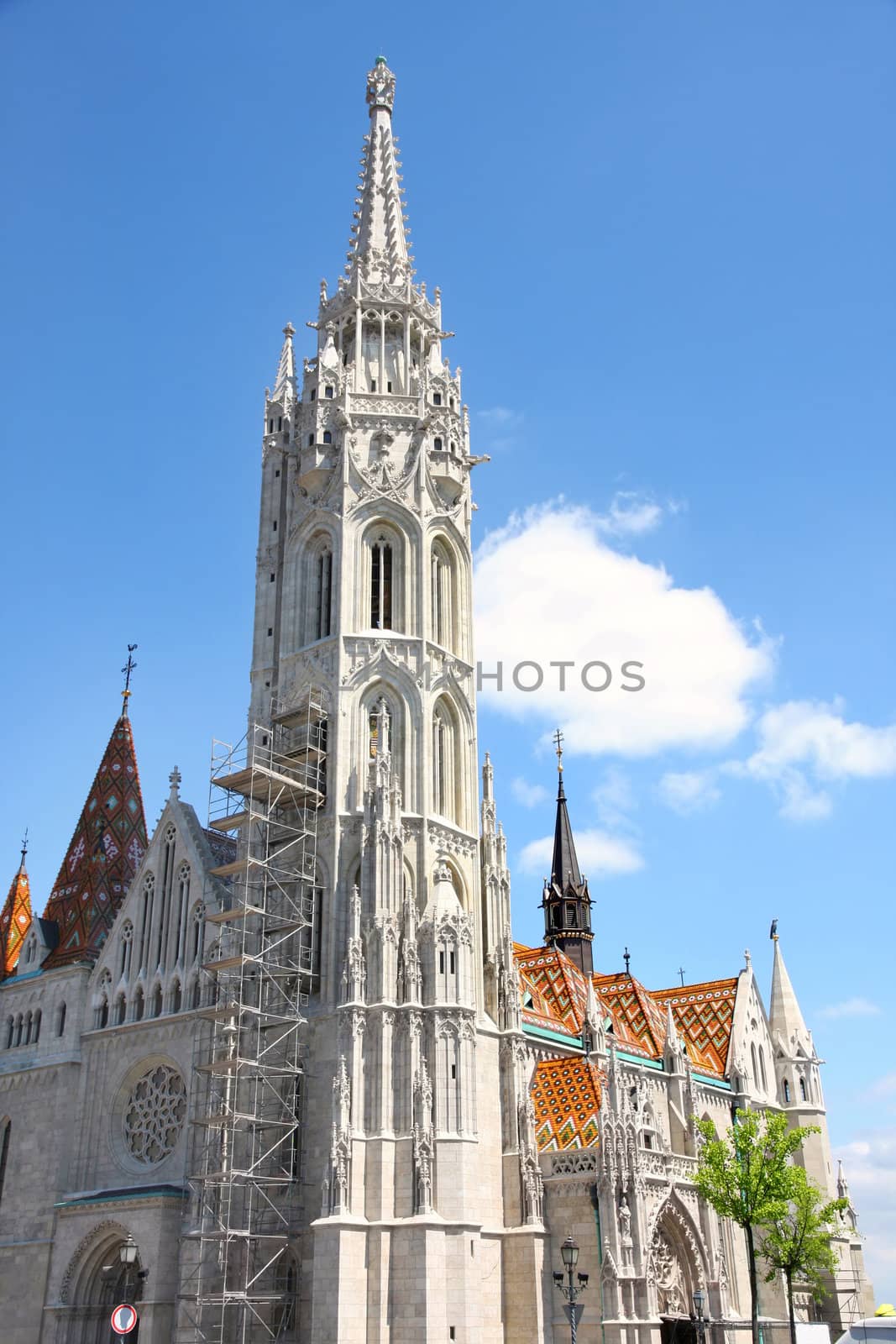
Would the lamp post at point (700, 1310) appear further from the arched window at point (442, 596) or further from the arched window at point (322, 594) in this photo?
the arched window at point (322, 594)

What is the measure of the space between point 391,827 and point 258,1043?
6.69 meters

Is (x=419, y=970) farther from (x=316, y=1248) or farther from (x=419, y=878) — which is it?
(x=316, y=1248)

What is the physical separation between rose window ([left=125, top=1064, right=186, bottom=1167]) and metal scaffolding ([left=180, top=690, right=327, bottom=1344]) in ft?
5.32

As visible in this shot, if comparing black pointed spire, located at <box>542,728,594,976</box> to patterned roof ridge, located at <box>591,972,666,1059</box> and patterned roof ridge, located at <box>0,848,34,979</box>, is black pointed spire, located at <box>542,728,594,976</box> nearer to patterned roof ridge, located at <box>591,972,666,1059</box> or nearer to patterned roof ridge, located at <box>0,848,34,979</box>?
patterned roof ridge, located at <box>591,972,666,1059</box>

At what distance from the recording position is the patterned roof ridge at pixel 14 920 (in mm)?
48031

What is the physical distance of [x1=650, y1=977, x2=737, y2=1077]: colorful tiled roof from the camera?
2068 inches

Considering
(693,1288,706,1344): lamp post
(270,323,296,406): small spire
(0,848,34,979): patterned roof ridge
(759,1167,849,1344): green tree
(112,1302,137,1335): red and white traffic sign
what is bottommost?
(112,1302,137,1335): red and white traffic sign

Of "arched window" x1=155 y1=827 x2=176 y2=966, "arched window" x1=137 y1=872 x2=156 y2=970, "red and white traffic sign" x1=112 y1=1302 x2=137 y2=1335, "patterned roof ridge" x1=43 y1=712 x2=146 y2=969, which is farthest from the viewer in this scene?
"patterned roof ridge" x1=43 y1=712 x2=146 y2=969

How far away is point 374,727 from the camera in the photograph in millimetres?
39406

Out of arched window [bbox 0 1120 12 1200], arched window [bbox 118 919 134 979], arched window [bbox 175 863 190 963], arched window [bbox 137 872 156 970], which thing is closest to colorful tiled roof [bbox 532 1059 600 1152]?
arched window [bbox 175 863 190 963]

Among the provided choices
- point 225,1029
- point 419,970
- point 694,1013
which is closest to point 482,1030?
point 419,970

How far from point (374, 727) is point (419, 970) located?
24.9 ft

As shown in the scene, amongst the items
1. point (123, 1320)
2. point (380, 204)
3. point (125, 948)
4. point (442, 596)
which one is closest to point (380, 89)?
point (380, 204)

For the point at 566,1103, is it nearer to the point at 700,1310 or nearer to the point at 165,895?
the point at 700,1310
